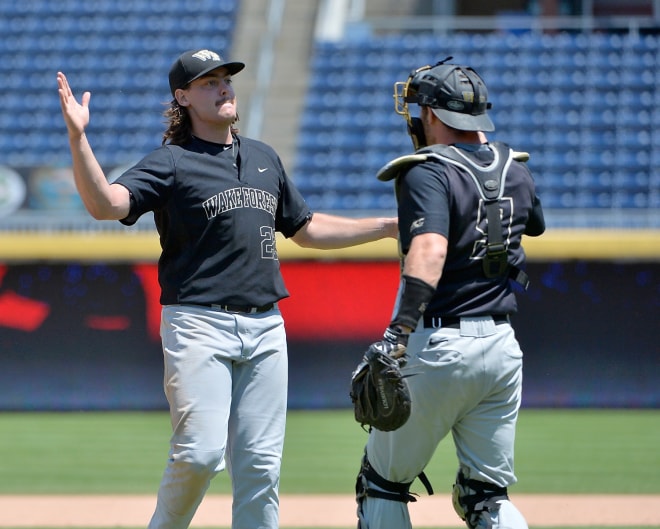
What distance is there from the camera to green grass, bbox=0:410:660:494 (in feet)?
24.2

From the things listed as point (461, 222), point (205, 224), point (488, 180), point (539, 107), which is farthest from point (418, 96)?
point (539, 107)

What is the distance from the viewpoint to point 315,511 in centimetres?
642

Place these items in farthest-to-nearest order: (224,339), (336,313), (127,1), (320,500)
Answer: (127,1), (336,313), (320,500), (224,339)

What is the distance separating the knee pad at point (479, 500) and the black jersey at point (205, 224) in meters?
1.08

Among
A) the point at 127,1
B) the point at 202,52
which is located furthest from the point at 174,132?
the point at 127,1

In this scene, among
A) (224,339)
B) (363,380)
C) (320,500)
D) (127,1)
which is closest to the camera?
(363,380)

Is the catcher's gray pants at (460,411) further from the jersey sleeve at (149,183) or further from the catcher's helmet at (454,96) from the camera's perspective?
the jersey sleeve at (149,183)

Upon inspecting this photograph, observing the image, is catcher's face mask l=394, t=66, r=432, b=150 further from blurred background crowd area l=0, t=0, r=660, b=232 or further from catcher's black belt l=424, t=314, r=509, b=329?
blurred background crowd area l=0, t=0, r=660, b=232

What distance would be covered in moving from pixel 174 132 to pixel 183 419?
46.9 inches

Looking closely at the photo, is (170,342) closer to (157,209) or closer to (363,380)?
(157,209)

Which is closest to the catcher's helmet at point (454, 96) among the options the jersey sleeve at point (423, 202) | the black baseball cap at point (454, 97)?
the black baseball cap at point (454, 97)

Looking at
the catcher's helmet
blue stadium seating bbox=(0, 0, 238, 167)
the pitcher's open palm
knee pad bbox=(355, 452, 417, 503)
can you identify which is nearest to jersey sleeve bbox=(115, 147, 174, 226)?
the pitcher's open palm

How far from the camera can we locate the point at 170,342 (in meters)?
4.43

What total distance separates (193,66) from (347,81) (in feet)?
40.1
